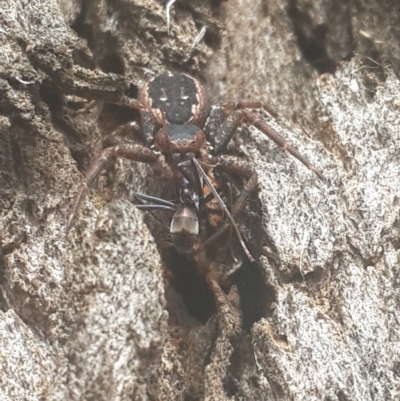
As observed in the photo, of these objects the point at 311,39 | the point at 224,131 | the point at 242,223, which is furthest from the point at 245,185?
the point at 311,39

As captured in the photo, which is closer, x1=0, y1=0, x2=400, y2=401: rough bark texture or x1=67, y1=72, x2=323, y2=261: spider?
x1=0, y1=0, x2=400, y2=401: rough bark texture

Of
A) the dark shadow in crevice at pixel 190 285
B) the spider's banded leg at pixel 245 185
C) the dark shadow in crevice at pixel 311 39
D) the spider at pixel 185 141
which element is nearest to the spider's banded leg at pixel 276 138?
the spider at pixel 185 141

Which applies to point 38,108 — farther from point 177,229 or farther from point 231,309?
point 231,309

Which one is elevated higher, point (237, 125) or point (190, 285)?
point (237, 125)

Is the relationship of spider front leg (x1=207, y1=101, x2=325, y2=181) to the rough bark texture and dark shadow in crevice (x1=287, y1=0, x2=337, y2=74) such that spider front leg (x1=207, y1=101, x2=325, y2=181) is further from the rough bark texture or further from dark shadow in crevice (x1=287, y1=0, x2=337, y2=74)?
dark shadow in crevice (x1=287, y1=0, x2=337, y2=74)

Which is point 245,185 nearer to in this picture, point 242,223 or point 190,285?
point 242,223

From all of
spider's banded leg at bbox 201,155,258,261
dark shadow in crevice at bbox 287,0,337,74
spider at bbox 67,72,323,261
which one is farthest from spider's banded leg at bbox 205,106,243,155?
dark shadow in crevice at bbox 287,0,337,74
